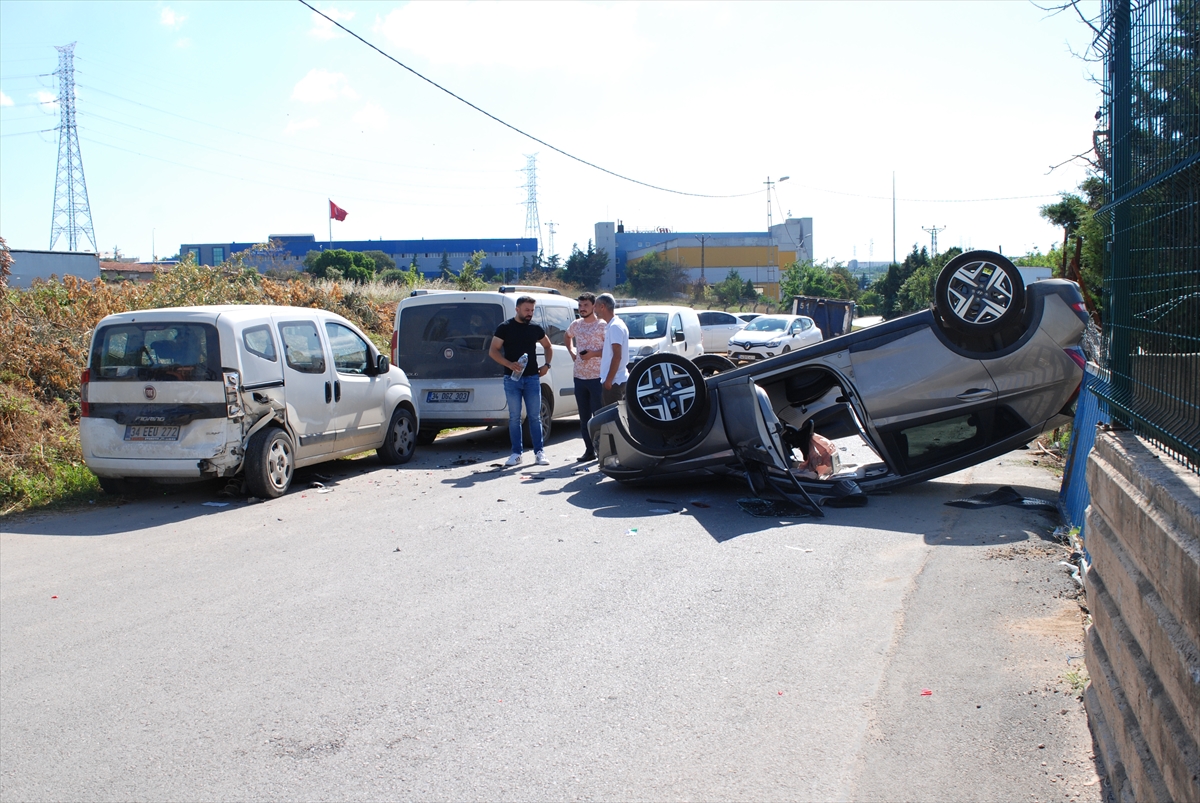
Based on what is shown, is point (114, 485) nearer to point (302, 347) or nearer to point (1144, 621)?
point (302, 347)

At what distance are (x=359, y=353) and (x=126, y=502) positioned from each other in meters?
2.98

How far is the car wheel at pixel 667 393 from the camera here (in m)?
8.55

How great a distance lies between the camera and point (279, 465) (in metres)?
9.41

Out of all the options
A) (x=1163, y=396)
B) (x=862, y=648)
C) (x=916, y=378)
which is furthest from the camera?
(x=916, y=378)

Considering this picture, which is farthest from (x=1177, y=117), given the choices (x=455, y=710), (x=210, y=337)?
(x=210, y=337)

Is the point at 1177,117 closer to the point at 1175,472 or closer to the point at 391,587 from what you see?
the point at 1175,472

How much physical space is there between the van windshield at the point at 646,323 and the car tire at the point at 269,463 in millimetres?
8413

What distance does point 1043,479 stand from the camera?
29.7ft

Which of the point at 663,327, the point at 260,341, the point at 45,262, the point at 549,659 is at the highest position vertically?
the point at 45,262

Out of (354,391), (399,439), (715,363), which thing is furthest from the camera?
(399,439)

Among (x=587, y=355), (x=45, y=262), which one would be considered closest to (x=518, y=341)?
(x=587, y=355)

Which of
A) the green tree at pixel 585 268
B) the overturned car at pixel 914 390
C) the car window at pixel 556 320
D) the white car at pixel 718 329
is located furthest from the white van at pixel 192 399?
the green tree at pixel 585 268

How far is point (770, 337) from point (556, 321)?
55.8ft

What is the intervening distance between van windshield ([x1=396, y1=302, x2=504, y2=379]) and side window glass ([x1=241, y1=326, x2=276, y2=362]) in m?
3.00
